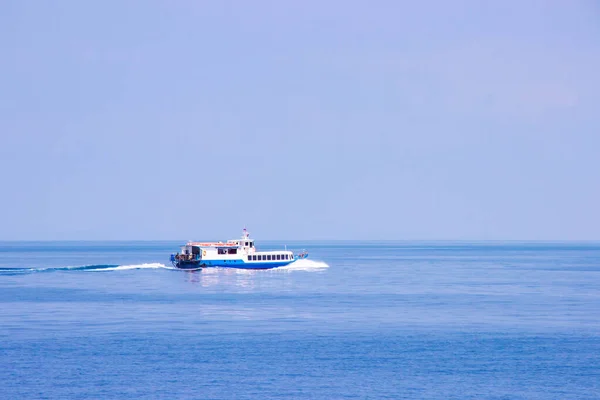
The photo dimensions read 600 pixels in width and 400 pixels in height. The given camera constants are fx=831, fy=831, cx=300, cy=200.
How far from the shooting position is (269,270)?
540 ft

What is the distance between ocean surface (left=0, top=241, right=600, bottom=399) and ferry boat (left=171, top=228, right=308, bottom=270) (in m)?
36.0

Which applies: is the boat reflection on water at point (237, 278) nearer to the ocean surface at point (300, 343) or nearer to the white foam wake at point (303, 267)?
the ocean surface at point (300, 343)

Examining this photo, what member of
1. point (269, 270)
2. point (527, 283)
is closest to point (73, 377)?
point (527, 283)

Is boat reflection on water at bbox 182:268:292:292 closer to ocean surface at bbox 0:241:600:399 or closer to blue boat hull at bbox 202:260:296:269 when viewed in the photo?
blue boat hull at bbox 202:260:296:269

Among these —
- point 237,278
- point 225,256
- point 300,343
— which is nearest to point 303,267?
point 225,256

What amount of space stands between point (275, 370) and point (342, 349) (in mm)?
8641

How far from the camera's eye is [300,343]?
64562mm

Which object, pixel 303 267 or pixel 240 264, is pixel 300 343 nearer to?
pixel 240 264

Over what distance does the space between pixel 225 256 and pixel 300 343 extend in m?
87.5

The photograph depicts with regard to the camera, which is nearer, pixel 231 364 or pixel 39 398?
pixel 39 398

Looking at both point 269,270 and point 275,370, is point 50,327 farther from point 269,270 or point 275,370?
point 269,270

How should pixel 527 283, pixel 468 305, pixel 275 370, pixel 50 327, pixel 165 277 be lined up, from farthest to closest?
pixel 165 277
pixel 527 283
pixel 468 305
pixel 50 327
pixel 275 370

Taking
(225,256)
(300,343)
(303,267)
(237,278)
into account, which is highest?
(225,256)

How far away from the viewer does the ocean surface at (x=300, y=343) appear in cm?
5025
